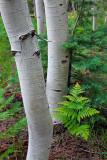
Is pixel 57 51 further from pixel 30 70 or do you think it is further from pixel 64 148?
pixel 64 148

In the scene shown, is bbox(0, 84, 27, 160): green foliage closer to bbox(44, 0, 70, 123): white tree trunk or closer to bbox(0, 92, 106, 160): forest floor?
bbox(0, 92, 106, 160): forest floor

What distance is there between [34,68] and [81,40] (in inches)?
36.2

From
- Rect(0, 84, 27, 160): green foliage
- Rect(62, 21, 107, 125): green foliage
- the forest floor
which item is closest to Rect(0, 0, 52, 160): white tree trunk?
Rect(0, 84, 27, 160): green foliage

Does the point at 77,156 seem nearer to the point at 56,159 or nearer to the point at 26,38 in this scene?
the point at 56,159

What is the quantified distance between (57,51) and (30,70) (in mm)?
847

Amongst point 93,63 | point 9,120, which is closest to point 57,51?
point 93,63

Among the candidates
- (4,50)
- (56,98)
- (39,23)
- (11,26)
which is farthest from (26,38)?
(4,50)

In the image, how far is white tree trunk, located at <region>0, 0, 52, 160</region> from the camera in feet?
2.78

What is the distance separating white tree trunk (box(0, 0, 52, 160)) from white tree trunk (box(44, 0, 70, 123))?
0.72 meters

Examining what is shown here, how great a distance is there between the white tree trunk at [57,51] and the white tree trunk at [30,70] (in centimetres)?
72

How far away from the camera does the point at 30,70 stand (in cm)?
97

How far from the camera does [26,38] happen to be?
0.90 meters

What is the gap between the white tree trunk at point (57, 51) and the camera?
158 centimetres

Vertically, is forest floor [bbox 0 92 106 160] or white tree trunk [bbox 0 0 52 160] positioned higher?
white tree trunk [bbox 0 0 52 160]
